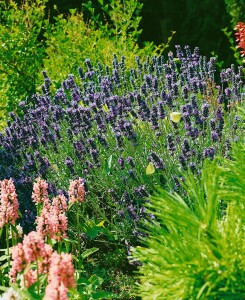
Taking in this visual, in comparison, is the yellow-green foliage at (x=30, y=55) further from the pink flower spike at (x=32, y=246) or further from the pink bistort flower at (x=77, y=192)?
the pink flower spike at (x=32, y=246)

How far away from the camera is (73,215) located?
4316 mm

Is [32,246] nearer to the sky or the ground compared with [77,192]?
nearer to the ground

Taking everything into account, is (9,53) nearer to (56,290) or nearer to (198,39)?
(198,39)

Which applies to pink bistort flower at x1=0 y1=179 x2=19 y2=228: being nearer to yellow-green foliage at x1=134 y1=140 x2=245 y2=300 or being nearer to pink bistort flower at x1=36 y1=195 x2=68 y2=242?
pink bistort flower at x1=36 y1=195 x2=68 y2=242

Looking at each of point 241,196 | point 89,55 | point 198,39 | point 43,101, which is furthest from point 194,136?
point 198,39

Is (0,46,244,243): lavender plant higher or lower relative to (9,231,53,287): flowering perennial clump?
higher

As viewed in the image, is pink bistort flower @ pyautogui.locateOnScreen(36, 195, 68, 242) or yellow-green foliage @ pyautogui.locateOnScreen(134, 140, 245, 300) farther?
pink bistort flower @ pyautogui.locateOnScreen(36, 195, 68, 242)

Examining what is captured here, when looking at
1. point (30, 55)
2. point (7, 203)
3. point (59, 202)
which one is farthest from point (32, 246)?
point (30, 55)

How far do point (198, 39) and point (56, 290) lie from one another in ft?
25.4

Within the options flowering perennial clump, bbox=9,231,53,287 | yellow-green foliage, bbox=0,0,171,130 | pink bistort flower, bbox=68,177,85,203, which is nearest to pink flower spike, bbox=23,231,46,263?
flowering perennial clump, bbox=9,231,53,287

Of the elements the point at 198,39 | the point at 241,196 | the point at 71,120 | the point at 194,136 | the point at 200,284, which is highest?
the point at 198,39

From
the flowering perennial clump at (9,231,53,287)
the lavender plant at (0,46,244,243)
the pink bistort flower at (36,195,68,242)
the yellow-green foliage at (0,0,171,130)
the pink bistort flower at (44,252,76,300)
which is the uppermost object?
the yellow-green foliage at (0,0,171,130)

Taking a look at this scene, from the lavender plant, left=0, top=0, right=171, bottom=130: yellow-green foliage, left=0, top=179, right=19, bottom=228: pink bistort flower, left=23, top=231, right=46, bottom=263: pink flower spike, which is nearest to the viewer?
left=23, top=231, right=46, bottom=263: pink flower spike

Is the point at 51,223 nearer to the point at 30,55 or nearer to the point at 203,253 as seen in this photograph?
the point at 203,253
